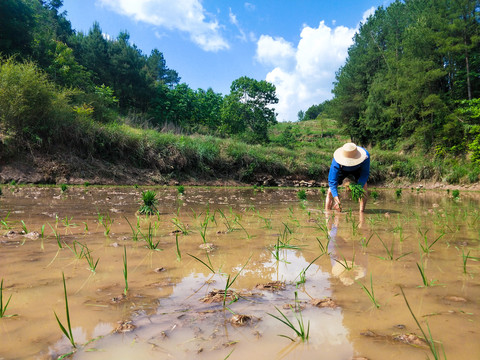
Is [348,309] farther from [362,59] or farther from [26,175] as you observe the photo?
[362,59]

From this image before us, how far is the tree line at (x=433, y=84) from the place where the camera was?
21.3 meters

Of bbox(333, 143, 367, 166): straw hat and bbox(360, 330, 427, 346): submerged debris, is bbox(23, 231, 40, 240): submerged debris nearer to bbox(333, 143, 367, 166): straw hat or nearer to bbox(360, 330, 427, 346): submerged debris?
bbox(360, 330, 427, 346): submerged debris

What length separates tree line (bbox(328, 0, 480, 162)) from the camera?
21266 mm

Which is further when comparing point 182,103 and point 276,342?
point 182,103

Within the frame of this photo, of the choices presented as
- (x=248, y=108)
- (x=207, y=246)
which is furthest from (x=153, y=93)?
(x=207, y=246)

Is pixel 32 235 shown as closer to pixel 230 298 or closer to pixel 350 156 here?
pixel 230 298

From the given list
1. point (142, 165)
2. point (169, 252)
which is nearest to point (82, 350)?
point (169, 252)

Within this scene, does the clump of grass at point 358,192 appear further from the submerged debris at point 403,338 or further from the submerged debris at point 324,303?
the submerged debris at point 403,338

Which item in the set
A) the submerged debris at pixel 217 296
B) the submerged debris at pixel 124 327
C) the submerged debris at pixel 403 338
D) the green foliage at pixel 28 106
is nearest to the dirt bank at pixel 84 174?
the green foliage at pixel 28 106

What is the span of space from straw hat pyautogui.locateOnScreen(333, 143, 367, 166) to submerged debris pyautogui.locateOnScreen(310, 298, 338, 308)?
4362mm

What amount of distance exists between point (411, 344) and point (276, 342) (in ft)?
1.69

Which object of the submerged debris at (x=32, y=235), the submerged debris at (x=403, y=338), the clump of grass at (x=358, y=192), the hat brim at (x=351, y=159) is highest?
the hat brim at (x=351, y=159)

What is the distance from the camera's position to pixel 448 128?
21109mm

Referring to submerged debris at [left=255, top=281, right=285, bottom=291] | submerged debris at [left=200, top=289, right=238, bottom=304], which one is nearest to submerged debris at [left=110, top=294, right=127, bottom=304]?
submerged debris at [left=200, top=289, right=238, bottom=304]
